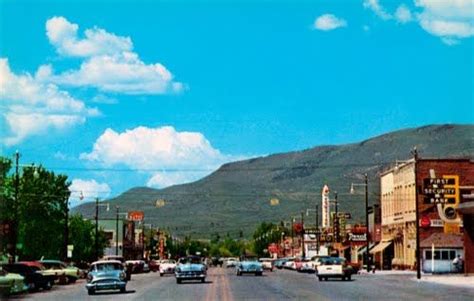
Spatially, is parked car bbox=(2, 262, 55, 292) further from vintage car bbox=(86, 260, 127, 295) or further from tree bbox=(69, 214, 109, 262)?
tree bbox=(69, 214, 109, 262)

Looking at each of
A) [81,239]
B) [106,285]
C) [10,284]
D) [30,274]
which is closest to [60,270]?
[30,274]

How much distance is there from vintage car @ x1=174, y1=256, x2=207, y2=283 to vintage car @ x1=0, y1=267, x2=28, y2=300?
15709mm

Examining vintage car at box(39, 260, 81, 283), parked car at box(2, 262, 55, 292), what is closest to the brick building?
vintage car at box(39, 260, 81, 283)

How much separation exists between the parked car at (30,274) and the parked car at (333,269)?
21148 mm

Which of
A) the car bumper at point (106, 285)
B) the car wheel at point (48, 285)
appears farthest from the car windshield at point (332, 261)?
the car bumper at point (106, 285)

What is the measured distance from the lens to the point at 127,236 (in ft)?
583

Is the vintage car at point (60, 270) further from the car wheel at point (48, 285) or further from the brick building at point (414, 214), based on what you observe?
the brick building at point (414, 214)

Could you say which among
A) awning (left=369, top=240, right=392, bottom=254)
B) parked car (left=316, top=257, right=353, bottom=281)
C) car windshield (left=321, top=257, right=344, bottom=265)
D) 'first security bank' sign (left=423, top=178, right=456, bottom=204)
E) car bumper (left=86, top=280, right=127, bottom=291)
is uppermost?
'first security bank' sign (left=423, top=178, right=456, bottom=204)

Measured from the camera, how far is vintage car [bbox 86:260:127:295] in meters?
45.8

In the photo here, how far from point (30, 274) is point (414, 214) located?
2030 inches

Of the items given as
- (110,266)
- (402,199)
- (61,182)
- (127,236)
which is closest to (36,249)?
(61,182)

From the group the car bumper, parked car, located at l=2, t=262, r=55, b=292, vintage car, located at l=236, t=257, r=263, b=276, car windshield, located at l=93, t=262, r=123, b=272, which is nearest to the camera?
the car bumper

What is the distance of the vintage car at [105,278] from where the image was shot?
45.8 m

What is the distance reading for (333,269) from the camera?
66812mm
